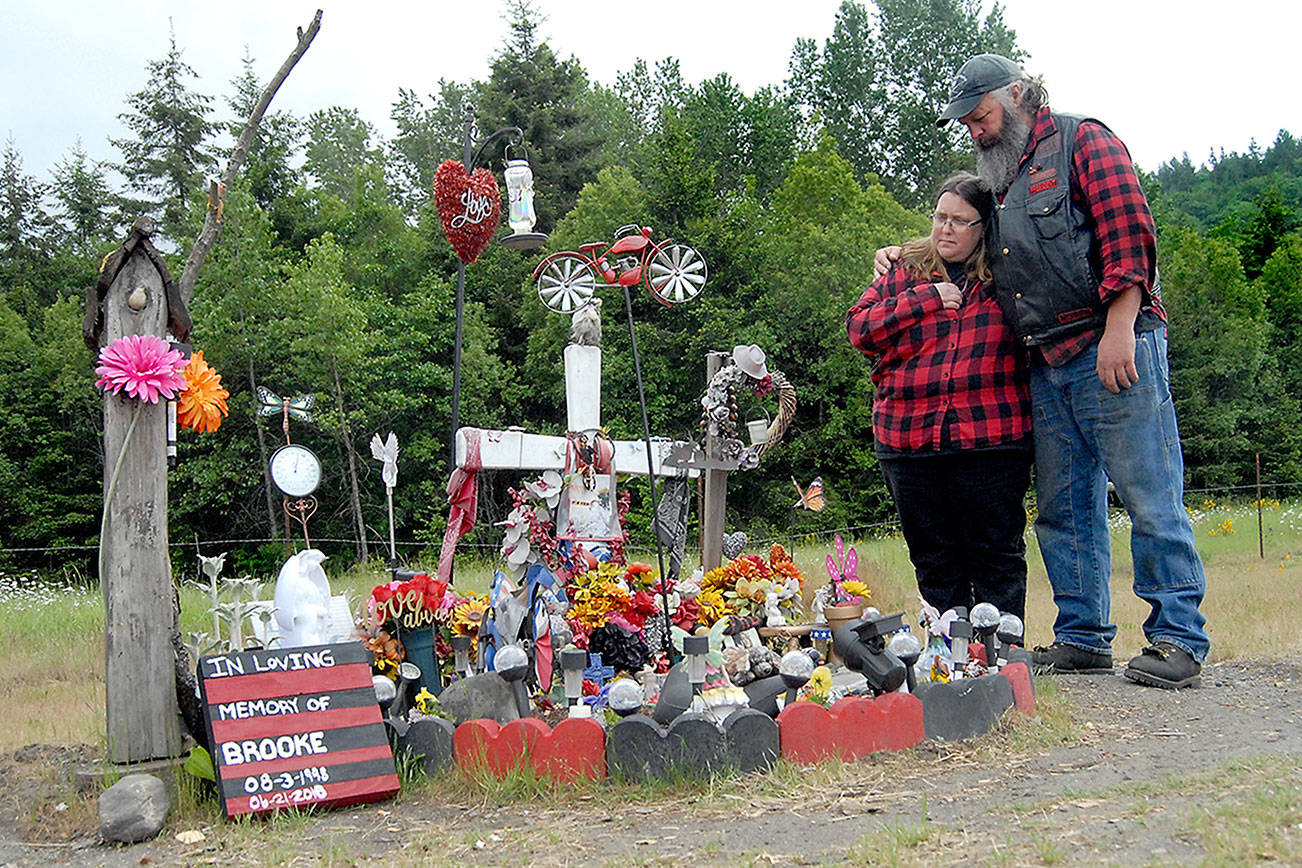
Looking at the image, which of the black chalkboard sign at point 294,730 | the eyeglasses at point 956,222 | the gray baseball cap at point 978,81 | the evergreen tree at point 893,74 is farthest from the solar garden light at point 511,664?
the evergreen tree at point 893,74

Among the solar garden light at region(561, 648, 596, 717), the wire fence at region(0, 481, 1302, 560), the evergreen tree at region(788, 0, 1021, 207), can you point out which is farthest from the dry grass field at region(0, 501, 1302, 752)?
the evergreen tree at region(788, 0, 1021, 207)

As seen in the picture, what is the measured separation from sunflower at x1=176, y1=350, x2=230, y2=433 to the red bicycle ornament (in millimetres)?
1781

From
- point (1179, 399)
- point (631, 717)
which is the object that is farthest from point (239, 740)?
point (1179, 399)

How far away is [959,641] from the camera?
12.6 feet

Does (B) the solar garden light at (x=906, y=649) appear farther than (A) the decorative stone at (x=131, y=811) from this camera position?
Yes

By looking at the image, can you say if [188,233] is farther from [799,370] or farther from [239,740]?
[239,740]

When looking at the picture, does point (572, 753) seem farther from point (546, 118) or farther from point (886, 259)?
point (546, 118)

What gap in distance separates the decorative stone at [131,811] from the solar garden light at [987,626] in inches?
104

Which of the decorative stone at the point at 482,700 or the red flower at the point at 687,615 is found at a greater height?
the red flower at the point at 687,615

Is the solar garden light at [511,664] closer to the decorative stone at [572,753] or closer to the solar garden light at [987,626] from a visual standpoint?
the decorative stone at [572,753]

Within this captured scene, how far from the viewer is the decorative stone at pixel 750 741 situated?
3.34 m

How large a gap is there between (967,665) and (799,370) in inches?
816

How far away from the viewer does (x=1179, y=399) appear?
2822cm

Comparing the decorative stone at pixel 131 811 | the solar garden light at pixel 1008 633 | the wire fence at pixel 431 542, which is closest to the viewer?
the decorative stone at pixel 131 811
